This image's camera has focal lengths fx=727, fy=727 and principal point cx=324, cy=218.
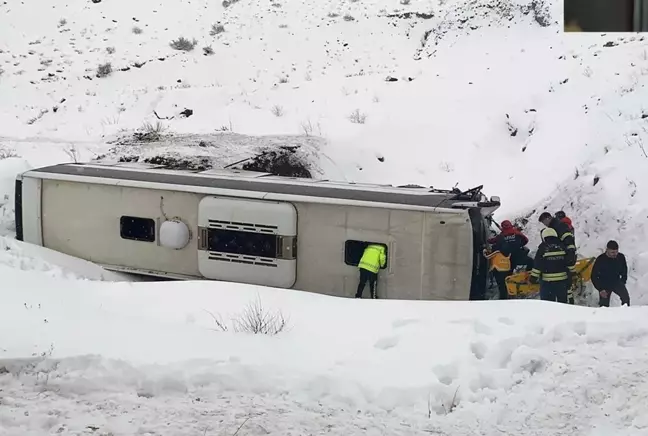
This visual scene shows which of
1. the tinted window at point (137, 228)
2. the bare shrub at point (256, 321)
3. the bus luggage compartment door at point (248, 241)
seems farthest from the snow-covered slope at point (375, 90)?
the bare shrub at point (256, 321)

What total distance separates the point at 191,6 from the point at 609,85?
19.9 metres

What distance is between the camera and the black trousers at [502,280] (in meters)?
10.4

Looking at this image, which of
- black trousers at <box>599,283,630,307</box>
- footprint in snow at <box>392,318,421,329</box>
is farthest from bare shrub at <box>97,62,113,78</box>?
footprint in snow at <box>392,318,421,329</box>

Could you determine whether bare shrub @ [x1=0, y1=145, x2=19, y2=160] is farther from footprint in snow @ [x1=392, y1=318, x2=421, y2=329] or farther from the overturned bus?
footprint in snow @ [x1=392, y1=318, x2=421, y2=329]

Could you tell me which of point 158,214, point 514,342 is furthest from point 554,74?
point 514,342

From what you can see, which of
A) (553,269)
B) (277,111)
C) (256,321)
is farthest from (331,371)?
(277,111)

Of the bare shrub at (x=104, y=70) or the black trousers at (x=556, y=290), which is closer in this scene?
the black trousers at (x=556, y=290)

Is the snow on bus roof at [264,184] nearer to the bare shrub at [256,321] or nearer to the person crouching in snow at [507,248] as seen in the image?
the person crouching in snow at [507,248]

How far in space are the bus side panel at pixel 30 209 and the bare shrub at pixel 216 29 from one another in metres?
18.4

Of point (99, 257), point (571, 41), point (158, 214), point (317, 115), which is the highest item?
point (571, 41)

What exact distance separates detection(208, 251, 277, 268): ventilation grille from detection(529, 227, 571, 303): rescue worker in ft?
12.3

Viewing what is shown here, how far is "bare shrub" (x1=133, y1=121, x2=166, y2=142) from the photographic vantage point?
17.9 metres

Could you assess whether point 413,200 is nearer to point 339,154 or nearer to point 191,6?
point 339,154

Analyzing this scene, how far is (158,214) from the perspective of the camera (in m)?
11.2
